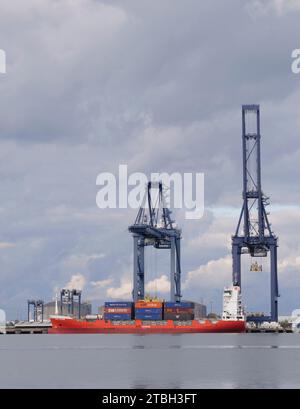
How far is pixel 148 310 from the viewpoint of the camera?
193000mm

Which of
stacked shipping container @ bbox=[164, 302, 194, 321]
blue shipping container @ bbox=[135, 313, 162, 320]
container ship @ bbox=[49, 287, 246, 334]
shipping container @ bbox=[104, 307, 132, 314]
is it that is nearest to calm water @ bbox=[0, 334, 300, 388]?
blue shipping container @ bbox=[135, 313, 162, 320]

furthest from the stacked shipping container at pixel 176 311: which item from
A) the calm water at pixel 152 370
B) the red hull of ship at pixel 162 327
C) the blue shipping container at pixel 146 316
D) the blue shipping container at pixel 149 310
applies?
the calm water at pixel 152 370

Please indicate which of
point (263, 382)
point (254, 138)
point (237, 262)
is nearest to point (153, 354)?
point (263, 382)

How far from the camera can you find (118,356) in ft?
311

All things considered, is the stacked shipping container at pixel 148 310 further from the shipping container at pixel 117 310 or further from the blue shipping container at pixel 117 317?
the blue shipping container at pixel 117 317

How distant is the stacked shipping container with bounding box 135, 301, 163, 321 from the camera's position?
193250 millimetres

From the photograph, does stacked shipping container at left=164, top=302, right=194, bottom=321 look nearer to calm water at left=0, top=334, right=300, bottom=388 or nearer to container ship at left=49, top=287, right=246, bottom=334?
container ship at left=49, top=287, right=246, bottom=334

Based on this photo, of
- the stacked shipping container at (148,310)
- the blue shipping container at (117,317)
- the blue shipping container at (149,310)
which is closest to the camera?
the blue shipping container at (149,310)

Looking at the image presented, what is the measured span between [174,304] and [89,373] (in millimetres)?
125891

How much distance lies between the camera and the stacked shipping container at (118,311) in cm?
19425

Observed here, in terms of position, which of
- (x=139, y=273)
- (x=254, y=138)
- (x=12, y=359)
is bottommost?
(x=12, y=359)

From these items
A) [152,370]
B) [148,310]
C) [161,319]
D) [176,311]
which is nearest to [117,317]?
[148,310]

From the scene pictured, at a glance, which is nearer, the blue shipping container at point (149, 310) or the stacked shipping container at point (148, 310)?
the blue shipping container at point (149, 310)
